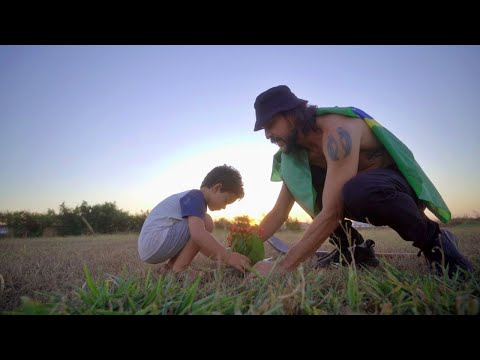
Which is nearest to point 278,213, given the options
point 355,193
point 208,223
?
point 208,223

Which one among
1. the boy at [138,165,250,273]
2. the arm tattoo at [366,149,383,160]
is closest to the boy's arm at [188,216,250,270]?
the boy at [138,165,250,273]

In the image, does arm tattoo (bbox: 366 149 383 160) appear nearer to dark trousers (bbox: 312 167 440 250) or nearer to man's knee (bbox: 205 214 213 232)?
dark trousers (bbox: 312 167 440 250)

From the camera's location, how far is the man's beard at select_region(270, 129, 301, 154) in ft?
9.02

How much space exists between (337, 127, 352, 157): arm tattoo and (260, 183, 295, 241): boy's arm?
3.46ft

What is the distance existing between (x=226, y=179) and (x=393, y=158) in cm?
166

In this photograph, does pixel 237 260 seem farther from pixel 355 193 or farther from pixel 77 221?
pixel 77 221

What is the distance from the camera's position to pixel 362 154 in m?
2.82

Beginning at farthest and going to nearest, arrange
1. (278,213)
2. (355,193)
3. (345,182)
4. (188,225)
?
(278,213), (188,225), (345,182), (355,193)

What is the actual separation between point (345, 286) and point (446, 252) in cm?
85

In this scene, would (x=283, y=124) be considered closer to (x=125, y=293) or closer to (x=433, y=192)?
(x=433, y=192)

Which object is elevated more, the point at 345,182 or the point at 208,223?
the point at 345,182

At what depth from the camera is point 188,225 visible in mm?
2947

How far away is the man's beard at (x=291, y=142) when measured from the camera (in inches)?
108
